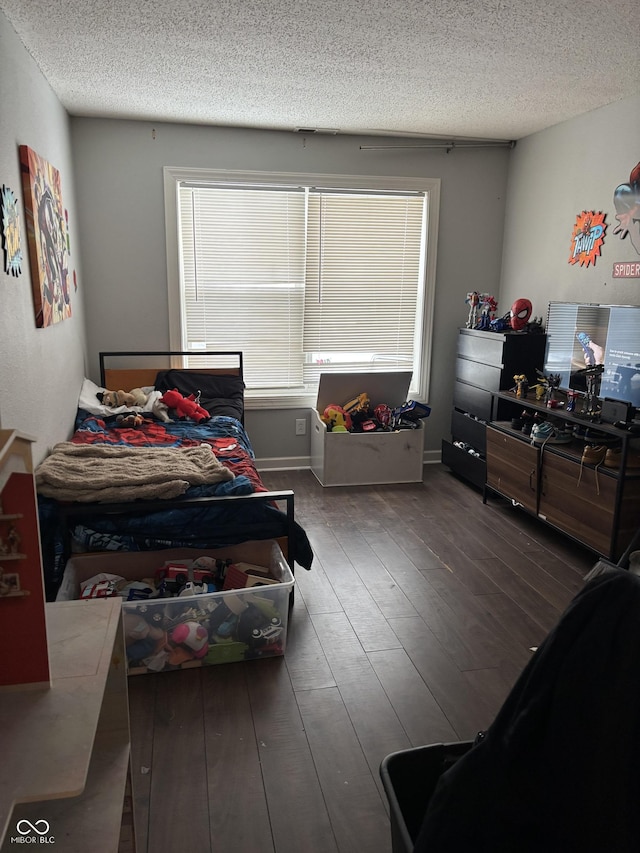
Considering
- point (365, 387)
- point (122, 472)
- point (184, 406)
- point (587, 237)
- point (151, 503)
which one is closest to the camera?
point (151, 503)


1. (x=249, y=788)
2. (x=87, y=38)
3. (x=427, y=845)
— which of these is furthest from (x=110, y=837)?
(x=87, y=38)

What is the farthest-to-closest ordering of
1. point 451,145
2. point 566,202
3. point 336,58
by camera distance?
point 451,145
point 566,202
point 336,58

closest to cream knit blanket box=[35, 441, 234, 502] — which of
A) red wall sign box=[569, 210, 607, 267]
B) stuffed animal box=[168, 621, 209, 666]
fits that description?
stuffed animal box=[168, 621, 209, 666]

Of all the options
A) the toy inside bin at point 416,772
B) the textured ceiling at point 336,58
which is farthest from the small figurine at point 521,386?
the toy inside bin at point 416,772

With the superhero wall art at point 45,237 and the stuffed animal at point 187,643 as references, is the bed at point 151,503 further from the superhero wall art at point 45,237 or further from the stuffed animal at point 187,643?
the superhero wall art at point 45,237

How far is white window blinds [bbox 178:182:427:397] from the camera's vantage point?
423 centimetres

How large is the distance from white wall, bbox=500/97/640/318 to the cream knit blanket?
2.44 metres

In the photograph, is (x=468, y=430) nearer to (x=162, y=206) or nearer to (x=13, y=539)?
(x=162, y=206)

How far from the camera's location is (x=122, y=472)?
2.46 meters

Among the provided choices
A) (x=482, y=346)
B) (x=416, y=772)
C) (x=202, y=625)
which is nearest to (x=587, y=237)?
(x=482, y=346)

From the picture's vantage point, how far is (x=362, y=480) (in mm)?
4242

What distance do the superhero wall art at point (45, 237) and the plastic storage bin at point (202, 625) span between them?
3.93ft

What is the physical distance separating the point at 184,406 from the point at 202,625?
5.97ft

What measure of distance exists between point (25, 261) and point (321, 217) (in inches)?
94.4
